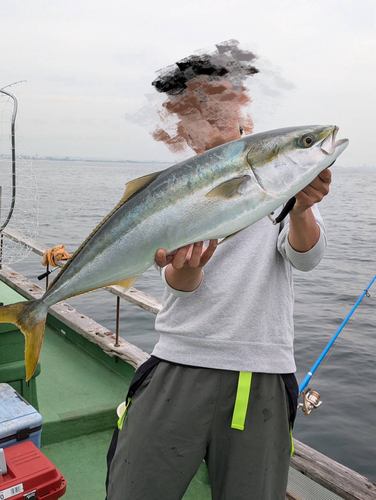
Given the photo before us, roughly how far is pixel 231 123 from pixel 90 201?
103 ft

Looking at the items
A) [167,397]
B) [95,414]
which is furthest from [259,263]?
[95,414]

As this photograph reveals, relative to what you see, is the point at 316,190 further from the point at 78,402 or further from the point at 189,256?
the point at 78,402

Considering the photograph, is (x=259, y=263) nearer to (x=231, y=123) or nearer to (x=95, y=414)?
(x=231, y=123)

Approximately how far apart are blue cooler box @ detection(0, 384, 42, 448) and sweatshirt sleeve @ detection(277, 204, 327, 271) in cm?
186

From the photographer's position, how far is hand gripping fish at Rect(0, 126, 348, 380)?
170cm

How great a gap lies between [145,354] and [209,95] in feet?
11.1

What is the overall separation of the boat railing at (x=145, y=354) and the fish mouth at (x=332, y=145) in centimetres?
100

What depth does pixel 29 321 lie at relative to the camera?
2.05 meters

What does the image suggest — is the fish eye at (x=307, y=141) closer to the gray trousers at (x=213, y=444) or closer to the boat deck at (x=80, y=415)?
the gray trousers at (x=213, y=444)

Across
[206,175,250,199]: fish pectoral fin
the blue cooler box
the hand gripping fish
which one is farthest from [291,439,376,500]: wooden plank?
[206,175,250,199]: fish pectoral fin

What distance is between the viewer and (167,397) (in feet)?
6.83

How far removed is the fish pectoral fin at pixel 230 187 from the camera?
5.69ft

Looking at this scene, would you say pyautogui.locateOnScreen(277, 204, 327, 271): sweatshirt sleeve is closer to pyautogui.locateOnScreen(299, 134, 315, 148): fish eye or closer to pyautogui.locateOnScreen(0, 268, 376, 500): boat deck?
pyautogui.locateOnScreen(299, 134, 315, 148): fish eye

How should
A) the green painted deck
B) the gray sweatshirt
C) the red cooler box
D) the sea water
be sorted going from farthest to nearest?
the sea water
the green painted deck
the red cooler box
the gray sweatshirt
